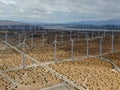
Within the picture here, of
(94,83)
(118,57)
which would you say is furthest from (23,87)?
(118,57)

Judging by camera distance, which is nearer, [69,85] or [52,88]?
[52,88]

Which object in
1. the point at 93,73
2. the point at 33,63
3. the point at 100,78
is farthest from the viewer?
the point at 33,63

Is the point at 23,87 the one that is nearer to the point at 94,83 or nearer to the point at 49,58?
the point at 94,83

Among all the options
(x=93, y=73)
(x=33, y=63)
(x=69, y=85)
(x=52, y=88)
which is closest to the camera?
(x=52, y=88)

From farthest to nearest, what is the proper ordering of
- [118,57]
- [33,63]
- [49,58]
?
1. [118,57]
2. [49,58]
3. [33,63]

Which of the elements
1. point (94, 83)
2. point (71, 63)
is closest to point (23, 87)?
point (94, 83)

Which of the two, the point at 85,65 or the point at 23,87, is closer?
the point at 23,87

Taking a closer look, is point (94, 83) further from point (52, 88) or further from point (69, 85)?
point (52, 88)

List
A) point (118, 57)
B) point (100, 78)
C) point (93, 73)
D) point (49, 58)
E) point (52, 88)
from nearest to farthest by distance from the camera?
point (52, 88)
point (100, 78)
point (93, 73)
point (49, 58)
point (118, 57)
